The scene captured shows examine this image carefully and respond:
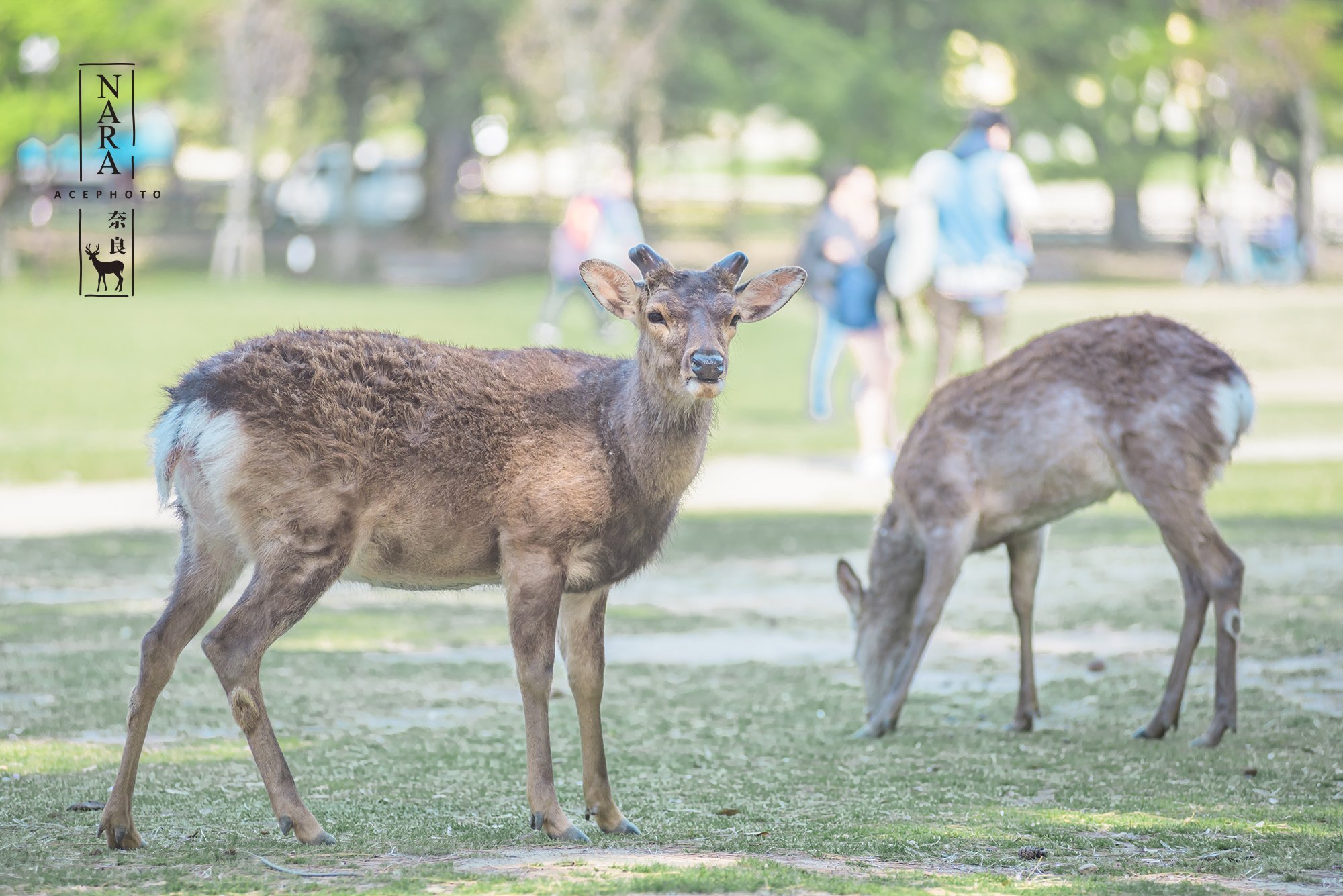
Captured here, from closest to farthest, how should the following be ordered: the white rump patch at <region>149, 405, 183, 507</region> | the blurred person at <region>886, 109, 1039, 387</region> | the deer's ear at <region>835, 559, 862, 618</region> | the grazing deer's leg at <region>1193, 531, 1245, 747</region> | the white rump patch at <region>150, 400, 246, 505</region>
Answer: the white rump patch at <region>150, 400, 246, 505</region> → the white rump patch at <region>149, 405, 183, 507</region> → the grazing deer's leg at <region>1193, 531, 1245, 747</region> → the deer's ear at <region>835, 559, 862, 618</region> → the blurred person at <region>886, 109, 1039, 387</region>

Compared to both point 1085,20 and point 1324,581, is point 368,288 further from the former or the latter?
point 1324,581

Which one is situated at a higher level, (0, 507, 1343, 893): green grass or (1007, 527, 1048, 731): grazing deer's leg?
(1007, 527, 1048, 731): grazing deer's leg

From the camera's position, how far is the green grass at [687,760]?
5.49m

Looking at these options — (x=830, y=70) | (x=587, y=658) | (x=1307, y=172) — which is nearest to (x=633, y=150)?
(x=830, y=70)

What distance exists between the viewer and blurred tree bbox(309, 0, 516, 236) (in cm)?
4444

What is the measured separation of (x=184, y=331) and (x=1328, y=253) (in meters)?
30.6

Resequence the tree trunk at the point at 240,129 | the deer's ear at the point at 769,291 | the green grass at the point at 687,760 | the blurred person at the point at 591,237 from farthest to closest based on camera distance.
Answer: the tree trunk at the point at 240,129
the blurred person at the point at 591,237
the deer's ear at the point at 769,291
the green grass at the point at 687,760

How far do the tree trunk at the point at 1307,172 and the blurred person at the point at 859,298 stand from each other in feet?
87.9

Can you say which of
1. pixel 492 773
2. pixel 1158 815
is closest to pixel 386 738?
pixel 492 773

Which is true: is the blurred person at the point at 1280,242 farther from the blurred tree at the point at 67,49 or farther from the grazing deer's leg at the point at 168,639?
the grazing deer's leg at the point at 168,639

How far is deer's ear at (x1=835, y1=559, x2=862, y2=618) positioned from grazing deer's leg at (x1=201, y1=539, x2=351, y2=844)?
3467 millimetres

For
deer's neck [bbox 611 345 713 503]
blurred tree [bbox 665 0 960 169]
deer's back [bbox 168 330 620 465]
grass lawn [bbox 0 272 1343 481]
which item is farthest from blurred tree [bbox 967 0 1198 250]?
deer's back [bbox 168 330 620 465]

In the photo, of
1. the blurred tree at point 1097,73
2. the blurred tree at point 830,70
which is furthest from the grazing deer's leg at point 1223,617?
the blurred tree at point 1097,73

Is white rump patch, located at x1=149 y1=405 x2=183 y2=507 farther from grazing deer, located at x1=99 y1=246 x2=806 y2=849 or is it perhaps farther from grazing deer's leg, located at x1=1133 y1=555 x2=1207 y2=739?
grazing deer's leg, located at x1=1133 y1=555 x2=1207 y2=739
